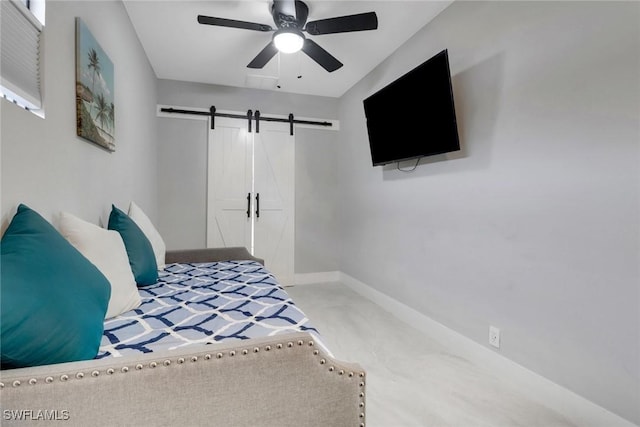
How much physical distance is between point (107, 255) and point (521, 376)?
2386 mm

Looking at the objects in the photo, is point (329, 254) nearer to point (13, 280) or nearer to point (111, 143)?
point (111, 143)

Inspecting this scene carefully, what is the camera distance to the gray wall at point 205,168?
12.5 ft

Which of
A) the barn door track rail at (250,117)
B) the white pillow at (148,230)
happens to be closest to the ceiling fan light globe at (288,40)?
the white pillow at (148,230)

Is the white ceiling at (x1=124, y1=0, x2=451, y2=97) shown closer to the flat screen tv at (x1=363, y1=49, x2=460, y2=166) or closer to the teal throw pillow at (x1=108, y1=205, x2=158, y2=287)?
the flat screen tv at (x1=363, y1=49, x2=460, y2=166)

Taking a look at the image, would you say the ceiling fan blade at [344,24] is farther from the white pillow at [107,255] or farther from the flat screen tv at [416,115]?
the white pillow at [107,255]

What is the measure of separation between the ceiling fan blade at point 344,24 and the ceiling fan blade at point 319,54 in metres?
0.20

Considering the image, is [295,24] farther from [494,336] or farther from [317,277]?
[317,277]

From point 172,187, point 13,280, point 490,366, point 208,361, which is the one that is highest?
point 172,187

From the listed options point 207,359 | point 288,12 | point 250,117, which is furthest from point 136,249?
point 250,117

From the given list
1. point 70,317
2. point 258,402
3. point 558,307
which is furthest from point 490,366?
point 70,317

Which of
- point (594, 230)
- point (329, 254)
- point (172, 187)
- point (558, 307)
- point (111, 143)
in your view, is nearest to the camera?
point (594, 230)

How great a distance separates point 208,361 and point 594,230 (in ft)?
6.02

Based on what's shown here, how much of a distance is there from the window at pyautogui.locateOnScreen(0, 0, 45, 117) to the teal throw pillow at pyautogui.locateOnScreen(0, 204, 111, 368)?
396mm

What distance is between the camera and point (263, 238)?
164 inches
